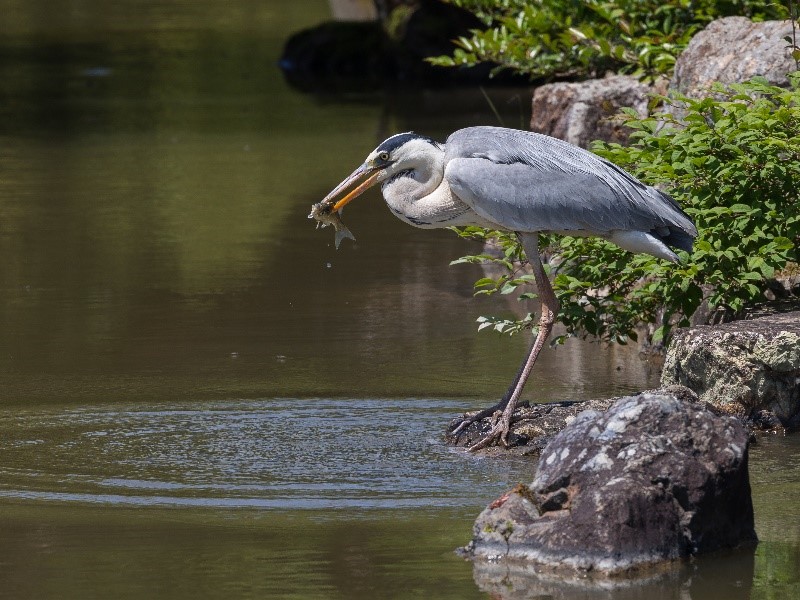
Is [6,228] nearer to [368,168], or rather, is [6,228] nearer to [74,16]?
[368,168]

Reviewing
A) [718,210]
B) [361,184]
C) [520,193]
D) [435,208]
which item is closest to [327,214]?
[361,184]

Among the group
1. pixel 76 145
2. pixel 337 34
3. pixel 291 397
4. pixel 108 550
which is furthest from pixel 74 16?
pixel 108 550

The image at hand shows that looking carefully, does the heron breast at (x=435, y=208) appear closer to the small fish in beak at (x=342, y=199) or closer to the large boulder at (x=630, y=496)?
the small fish in beak at (x=342, y=199)

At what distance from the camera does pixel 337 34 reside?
88.5 feet

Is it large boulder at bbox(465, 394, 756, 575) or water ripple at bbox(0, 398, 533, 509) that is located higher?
large boulder at bbox(465, 394, 756, 575)

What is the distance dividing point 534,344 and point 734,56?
115 inches

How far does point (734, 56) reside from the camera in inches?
369

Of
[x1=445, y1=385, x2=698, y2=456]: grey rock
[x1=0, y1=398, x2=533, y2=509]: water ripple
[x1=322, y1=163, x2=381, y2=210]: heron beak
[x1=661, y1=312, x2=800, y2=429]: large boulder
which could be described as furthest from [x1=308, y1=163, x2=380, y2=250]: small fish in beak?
[x1=661, y1=312, x2=800, y2=429]: large boulder

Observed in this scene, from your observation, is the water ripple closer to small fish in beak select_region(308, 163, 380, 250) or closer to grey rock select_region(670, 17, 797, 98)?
small fish in beak select_region(308, 163, 380, 250)

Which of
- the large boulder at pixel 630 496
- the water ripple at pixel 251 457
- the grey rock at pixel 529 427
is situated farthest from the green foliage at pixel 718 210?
the large boulder at pixel 630 496

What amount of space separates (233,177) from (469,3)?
4.19 metres

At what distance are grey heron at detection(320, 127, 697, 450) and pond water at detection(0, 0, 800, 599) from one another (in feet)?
3.41

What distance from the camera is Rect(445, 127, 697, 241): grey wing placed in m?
7.18

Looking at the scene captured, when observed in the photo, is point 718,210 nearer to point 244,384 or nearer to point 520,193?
point 520,193
